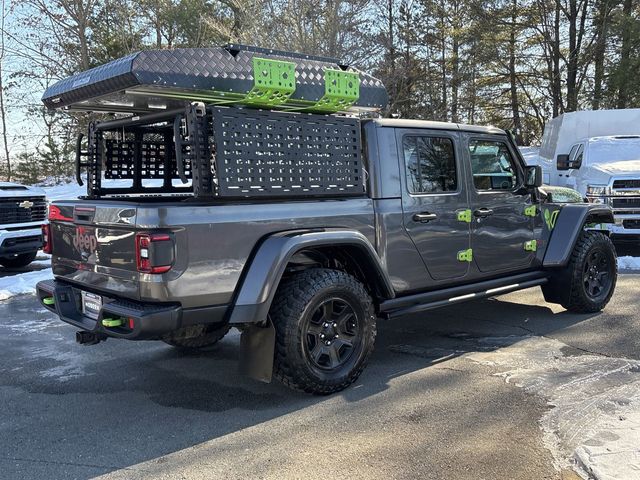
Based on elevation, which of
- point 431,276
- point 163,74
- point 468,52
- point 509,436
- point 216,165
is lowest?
point 509,436

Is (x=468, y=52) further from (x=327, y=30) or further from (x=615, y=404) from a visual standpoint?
(x=615, y=404)

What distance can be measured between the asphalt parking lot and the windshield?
706 centimetres

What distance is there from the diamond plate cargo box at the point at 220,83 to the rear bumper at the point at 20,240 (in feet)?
17.6

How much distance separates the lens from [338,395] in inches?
160

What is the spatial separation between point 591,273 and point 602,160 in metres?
6.56

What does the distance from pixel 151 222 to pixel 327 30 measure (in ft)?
51.1

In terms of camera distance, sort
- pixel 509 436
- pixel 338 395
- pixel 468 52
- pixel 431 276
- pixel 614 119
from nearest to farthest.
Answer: pixel 509 436
pixel 338 395
pixel 431 276
pixel 614 119
pixel 468 52

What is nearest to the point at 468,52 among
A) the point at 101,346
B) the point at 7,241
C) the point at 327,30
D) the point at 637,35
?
the point at 637,35

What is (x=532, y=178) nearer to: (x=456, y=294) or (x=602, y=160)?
(x=456, y=294)

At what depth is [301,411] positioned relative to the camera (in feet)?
12.5

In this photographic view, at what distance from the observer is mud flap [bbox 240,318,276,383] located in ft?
12.4

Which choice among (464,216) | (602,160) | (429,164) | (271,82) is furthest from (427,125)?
(602,160)

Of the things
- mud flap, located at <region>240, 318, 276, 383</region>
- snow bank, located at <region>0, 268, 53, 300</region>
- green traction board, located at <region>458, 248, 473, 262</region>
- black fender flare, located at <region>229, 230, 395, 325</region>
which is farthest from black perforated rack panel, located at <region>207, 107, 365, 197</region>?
snow bank, located at <region>0, 268, 53, 300</region>

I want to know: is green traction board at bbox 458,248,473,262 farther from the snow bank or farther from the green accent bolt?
the snow bank
